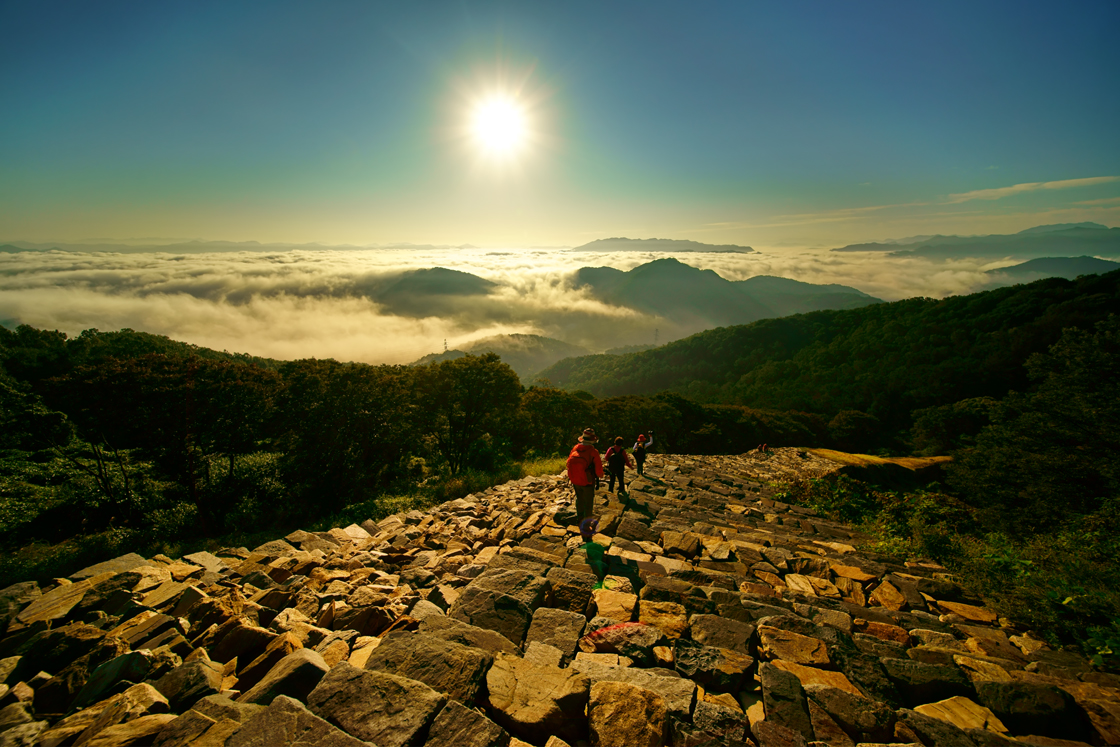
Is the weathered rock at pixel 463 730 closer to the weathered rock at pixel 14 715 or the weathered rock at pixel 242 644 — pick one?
the weathered rock at pixel 242 644

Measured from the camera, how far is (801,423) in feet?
202

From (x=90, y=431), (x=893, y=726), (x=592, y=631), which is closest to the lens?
(x=893, y=726)

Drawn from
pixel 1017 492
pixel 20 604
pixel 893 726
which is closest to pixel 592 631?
pixel 893 726

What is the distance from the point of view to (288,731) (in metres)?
2.95

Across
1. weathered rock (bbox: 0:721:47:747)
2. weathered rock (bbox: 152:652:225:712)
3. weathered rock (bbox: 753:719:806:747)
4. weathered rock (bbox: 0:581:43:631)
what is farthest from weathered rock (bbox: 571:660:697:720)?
weathered rock (bbox: 0:581:43:631)

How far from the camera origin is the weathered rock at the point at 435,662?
344 cm

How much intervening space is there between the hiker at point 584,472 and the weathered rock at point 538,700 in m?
4.49

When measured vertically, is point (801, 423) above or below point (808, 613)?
→ below

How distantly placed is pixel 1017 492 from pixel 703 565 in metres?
28.1

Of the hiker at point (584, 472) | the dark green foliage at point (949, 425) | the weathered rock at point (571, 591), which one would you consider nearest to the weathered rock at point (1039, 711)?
the weathered rock at point (571, 591)

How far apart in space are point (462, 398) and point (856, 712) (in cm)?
2305

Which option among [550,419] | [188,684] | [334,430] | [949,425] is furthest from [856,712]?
[949,425]

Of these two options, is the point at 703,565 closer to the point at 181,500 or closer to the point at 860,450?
the point at 181,500

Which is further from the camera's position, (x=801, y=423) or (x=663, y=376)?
(x=663, y=376)
